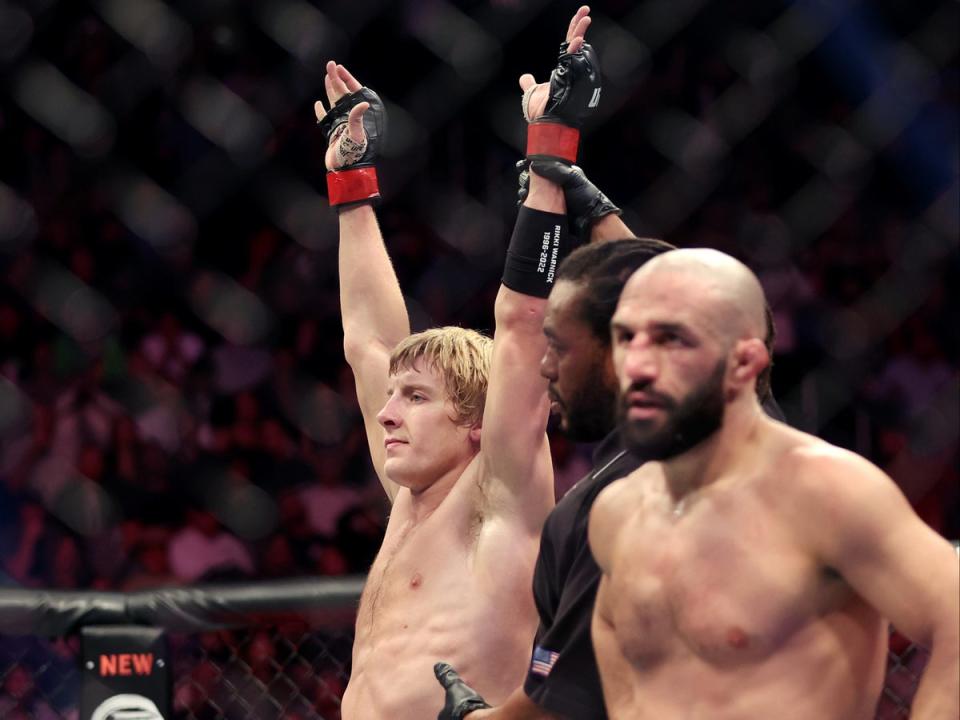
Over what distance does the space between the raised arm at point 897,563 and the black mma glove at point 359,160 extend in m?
1.38

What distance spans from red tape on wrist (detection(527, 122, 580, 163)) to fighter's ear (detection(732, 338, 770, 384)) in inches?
24.7

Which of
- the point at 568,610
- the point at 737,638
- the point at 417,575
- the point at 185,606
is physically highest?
the point at 737,638

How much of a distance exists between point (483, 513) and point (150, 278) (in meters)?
1.68

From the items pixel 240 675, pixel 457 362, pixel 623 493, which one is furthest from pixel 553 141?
pixel 240 675

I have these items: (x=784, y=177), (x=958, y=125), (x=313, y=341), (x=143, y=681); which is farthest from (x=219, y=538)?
(x=958, y=125)

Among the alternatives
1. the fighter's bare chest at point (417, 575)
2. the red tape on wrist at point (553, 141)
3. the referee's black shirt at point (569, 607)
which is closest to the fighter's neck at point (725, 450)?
the referee's black shirt at point (569, 607)

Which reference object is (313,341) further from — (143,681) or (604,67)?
(143,681)

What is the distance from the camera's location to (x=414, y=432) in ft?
7.27

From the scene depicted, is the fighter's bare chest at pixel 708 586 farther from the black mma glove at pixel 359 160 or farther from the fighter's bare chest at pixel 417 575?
the black mma glove at pixel 359 160

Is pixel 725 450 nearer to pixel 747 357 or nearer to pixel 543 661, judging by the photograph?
pixel 747 357

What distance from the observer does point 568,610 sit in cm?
163

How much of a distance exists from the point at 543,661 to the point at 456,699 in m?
0.22

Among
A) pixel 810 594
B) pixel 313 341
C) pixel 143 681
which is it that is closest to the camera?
pixel 810 594

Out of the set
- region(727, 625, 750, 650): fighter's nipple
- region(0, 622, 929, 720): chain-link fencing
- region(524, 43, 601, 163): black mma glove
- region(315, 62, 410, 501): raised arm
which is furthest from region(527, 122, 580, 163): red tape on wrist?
region(0, 622, 929, 720): chain-link fencing
